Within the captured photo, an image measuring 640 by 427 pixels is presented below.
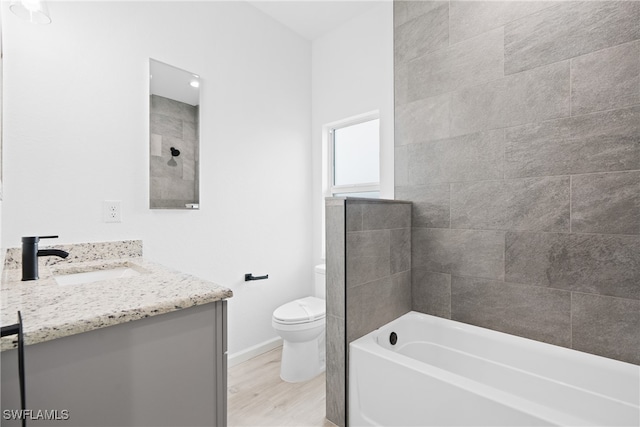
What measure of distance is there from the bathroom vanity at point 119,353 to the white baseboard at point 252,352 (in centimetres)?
152

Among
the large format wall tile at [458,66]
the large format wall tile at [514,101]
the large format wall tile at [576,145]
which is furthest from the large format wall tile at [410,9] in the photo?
the large format wall tile at [576,145]

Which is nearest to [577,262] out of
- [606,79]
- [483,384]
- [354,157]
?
[483,384]

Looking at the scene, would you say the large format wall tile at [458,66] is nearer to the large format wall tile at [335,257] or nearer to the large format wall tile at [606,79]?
the large format wall tile at [606,79]

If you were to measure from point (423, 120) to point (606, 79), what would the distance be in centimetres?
91

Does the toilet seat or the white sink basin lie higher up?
the white sink basin

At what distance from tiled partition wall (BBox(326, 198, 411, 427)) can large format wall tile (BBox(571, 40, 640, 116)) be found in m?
1.10

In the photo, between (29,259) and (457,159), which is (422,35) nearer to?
(457,159)

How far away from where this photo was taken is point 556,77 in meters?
1.58

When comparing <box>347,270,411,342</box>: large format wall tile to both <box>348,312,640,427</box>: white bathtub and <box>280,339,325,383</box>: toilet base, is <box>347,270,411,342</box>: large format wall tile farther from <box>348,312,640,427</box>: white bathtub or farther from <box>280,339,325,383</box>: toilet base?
<box>280,339,325,383</box>: toilet base

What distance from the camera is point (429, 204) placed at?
205cm

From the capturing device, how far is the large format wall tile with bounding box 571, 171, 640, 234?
1394 mm

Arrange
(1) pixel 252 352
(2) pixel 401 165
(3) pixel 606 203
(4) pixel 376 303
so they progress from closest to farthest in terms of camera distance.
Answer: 1. (3) pixel 606 203
2. (4) pixel 376 303
3. (2) pixel 401 165
4. (1) pixel 252 352

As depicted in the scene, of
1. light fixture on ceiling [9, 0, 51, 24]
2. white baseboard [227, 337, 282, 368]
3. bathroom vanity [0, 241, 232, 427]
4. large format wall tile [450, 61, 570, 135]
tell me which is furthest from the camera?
white baseboard [227, 337, 282, 368]

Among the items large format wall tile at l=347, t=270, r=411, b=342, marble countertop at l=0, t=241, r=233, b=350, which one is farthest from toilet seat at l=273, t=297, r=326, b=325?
marble countertop at l=0, t=241, r=233, b=350
